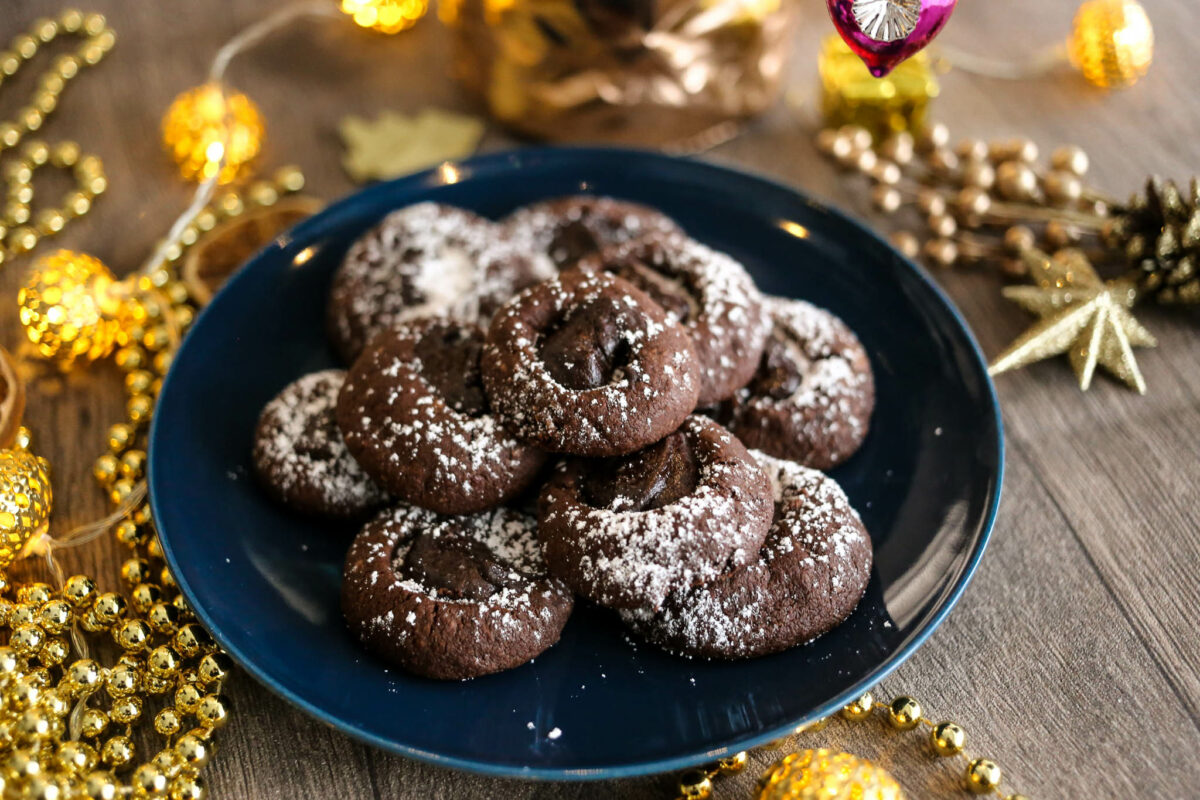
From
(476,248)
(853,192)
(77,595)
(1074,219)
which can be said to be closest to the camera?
(77,595)

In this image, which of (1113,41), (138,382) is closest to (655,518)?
(138,382)

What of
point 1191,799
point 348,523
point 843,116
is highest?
point 843,116

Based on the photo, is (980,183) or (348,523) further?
(980,183)

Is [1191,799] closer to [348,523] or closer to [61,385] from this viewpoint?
[348,523]

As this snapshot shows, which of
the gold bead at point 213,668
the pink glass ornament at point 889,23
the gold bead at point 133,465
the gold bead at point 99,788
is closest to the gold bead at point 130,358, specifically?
the gold bead at point 133,465

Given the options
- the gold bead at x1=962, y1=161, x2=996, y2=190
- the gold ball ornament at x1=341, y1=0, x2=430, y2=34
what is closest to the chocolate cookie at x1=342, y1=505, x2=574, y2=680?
the gold bead at x1=962, y1=161, x2=996, y2=190

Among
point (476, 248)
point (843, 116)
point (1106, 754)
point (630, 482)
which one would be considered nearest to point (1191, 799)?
point (1106, 754)

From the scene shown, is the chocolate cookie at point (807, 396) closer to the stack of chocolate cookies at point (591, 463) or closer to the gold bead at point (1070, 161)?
the stack of chocolate cookies at point (591, 463)
